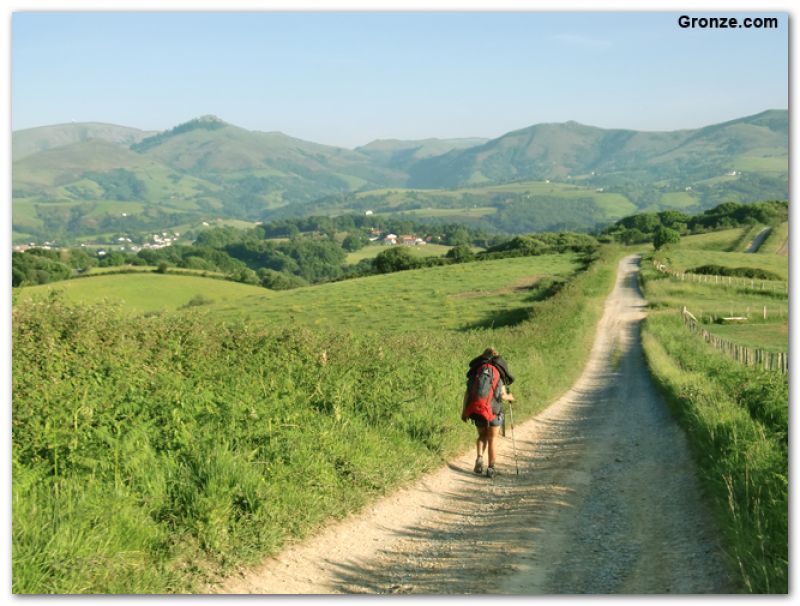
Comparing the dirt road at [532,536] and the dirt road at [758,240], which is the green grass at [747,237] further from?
the dirt road at [532,536]

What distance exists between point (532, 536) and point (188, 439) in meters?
4.09

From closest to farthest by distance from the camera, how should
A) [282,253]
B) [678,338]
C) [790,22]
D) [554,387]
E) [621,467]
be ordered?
1. [790,22]
2. [621,467]
3. [554,387]
4. [678,338]
5. [282,253]

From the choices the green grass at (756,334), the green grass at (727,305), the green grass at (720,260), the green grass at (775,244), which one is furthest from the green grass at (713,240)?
the green grass at (756,334)

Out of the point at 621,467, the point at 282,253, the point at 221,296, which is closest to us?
the point at 621,467

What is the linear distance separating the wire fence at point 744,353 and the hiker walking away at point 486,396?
9.59 meters

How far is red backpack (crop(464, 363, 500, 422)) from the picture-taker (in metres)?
12.9

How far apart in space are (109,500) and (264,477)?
6.18 ft

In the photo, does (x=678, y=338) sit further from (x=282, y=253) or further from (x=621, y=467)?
(x=282, y=253)

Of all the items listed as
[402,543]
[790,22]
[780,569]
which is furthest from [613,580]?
[790,22]

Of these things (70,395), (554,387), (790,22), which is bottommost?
(554,387)

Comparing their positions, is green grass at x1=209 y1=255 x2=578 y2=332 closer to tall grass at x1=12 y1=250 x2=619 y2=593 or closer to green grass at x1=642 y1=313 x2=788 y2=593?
green grass at x1=642 y1=313 x2=788 y2=593

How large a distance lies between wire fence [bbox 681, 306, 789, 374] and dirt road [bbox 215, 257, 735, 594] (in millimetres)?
8873

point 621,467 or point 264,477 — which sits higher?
point 264,477

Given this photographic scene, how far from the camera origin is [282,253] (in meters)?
167
